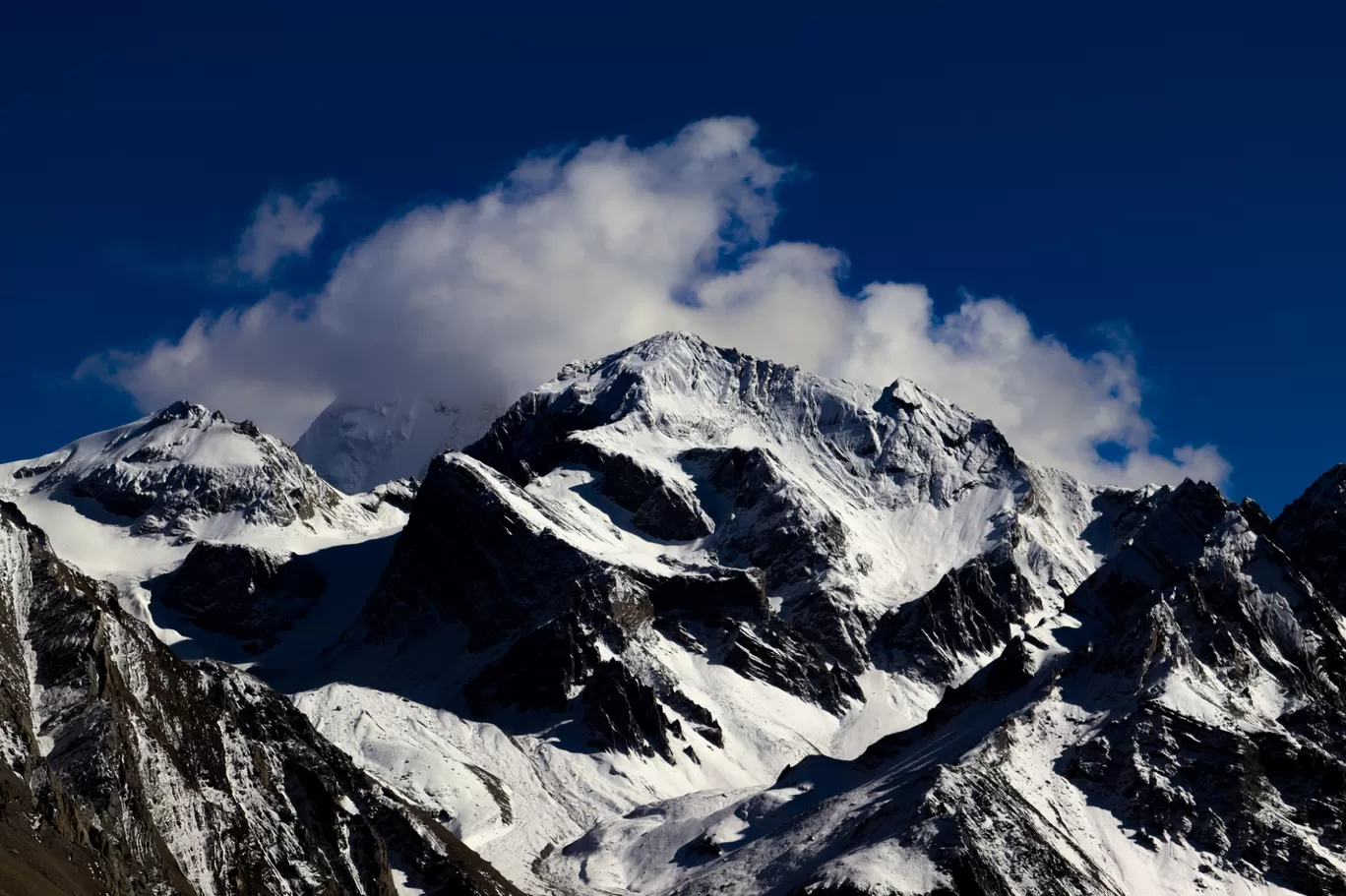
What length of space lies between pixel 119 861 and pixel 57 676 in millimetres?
23664

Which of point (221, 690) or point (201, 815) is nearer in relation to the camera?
point (201, 815)

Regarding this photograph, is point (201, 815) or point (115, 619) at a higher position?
point (115, 619)

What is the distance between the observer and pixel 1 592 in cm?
16425

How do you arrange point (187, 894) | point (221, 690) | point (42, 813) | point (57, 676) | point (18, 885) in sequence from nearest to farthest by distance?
point (18, 885) → point (42, 813) → point (187, 894) → point (57, 676) → point (221, 690)

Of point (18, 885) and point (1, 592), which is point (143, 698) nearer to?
point (1, 592)

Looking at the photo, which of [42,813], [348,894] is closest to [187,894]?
[42,813]

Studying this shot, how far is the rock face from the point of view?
137m

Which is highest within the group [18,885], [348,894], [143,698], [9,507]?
[9,507]

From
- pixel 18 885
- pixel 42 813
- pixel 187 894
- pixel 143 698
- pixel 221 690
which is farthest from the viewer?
pixel 221 690

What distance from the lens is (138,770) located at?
160 m

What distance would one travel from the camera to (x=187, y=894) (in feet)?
489

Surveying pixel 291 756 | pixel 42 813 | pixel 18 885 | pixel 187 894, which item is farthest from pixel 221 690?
pixel 18 885

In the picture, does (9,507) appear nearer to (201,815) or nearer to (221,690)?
(221,690)

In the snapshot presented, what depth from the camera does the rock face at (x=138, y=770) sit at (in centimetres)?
13688
